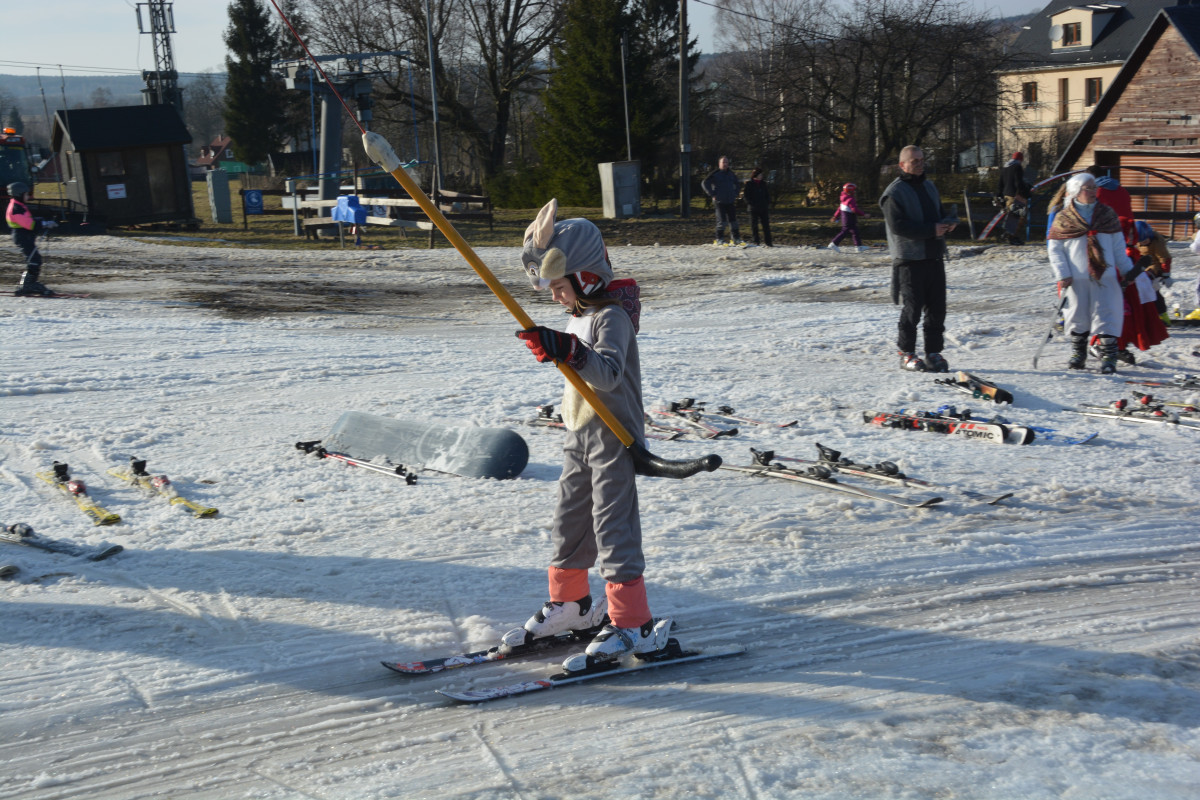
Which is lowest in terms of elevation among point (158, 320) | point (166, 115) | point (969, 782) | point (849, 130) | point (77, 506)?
point (969, 782)

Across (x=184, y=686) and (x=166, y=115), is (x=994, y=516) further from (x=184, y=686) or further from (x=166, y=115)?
(x=166, y=115)

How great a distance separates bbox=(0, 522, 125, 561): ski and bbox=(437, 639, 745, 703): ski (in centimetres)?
228

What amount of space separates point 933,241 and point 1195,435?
2661mm

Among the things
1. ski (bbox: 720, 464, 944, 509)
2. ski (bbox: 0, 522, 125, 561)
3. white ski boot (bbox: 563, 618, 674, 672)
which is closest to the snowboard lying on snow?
ski (bbox: 720, 464, 944, 509)

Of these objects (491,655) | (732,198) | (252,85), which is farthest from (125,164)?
(491,655)

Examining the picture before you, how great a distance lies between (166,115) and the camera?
1151 inches

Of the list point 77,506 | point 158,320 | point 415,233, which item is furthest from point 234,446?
point 415,233

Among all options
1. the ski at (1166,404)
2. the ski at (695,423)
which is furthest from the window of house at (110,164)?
the ski at (1166,404)

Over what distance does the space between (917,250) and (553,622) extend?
589cm

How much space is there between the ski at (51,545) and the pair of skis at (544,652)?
197 cm

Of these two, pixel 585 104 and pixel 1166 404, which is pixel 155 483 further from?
pixel 585 104

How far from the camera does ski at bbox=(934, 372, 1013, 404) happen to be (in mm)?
7863

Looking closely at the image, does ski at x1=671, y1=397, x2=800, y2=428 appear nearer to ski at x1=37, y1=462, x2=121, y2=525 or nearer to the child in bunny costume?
the child in bunny costume

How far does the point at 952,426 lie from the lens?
23.3 feet
